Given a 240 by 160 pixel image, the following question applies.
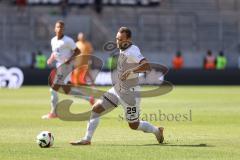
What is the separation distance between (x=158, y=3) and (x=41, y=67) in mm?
9984

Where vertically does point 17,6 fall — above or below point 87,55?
above

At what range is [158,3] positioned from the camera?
47.8 m

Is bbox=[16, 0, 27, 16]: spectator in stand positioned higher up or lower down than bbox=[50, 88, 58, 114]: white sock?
higher up

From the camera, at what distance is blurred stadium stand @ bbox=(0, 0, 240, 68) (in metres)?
44.6

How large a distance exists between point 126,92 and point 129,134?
2.36 meters

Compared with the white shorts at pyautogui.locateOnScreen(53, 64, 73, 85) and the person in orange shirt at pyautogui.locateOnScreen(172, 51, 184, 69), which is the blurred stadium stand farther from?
the white shorts at pyautogui.locateOnScreen(53, 64, 73, 85)

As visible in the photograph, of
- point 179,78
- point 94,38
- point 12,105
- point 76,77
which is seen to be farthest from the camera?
point 94,38

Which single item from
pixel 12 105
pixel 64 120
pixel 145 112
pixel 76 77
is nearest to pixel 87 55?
pixel 76 77

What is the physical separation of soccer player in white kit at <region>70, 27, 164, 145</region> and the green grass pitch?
0.37 meters

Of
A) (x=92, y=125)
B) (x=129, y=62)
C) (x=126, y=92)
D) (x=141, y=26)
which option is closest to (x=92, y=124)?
(x=92, y=125)

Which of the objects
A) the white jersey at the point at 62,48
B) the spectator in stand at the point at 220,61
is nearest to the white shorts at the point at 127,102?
the white jersey at the point at 62,48

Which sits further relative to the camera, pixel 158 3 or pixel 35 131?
pixel 158 3

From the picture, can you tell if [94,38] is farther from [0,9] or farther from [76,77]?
[76,77]

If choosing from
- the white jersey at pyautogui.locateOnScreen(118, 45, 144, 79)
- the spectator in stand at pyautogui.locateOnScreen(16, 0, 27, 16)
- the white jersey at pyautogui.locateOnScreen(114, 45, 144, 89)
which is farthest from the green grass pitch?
the spectator in stand at pyautogui.locateOnScreen(16, 0, 27, 16)
